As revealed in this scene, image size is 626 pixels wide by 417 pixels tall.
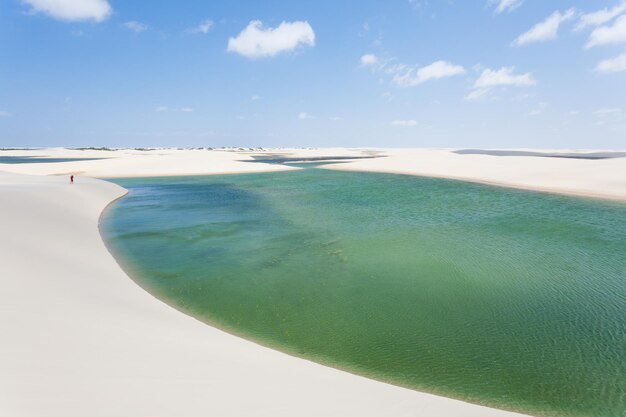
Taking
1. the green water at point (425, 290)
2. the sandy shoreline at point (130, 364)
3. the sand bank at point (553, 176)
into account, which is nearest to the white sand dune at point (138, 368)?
the sandy shoreline at point (130, 364)

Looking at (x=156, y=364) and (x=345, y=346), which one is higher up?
(x=156, y=364)

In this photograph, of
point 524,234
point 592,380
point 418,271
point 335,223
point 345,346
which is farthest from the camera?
point 335,223

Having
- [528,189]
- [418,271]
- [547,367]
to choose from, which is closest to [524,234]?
[418,271]

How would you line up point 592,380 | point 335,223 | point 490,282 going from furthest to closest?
point 335,223, point 490,282, point 592,380

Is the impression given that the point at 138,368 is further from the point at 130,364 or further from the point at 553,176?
the point at 553,176

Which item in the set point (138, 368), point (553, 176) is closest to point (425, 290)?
point (138, 368)

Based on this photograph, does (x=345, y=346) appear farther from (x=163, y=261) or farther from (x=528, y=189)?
(x=528, y=189)

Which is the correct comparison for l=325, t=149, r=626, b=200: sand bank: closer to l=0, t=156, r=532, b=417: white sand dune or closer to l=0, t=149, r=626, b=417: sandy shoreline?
l=0, t=156, r=532, b=417: white sand dune
